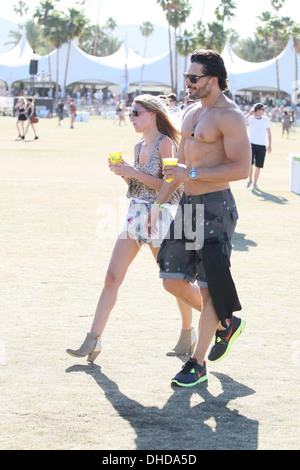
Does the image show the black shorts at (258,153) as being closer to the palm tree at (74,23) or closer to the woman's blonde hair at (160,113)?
the woman's blonde hair at (160,113)

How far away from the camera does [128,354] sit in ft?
17.7

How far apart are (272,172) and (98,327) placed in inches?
632

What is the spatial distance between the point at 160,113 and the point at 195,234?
3.41ft

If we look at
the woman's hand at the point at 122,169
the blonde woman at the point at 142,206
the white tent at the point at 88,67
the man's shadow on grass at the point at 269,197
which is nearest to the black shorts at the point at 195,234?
the blonde woman at the point at 142,206

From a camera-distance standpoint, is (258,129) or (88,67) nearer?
(258,129)

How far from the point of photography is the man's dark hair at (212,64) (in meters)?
4.70

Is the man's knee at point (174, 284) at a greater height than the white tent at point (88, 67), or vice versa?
the white tent at point (88, 67)

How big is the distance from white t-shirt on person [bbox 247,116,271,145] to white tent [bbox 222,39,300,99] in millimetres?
56495

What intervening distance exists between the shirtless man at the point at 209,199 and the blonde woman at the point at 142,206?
1.11 ft

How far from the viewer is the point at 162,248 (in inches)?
195

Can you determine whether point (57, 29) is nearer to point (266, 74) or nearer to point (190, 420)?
point (266, 74)

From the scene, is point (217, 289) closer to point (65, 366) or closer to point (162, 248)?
point (162, 248)

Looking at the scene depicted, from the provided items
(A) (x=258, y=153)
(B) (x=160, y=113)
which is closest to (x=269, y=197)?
(A) (x=258, y=153)
